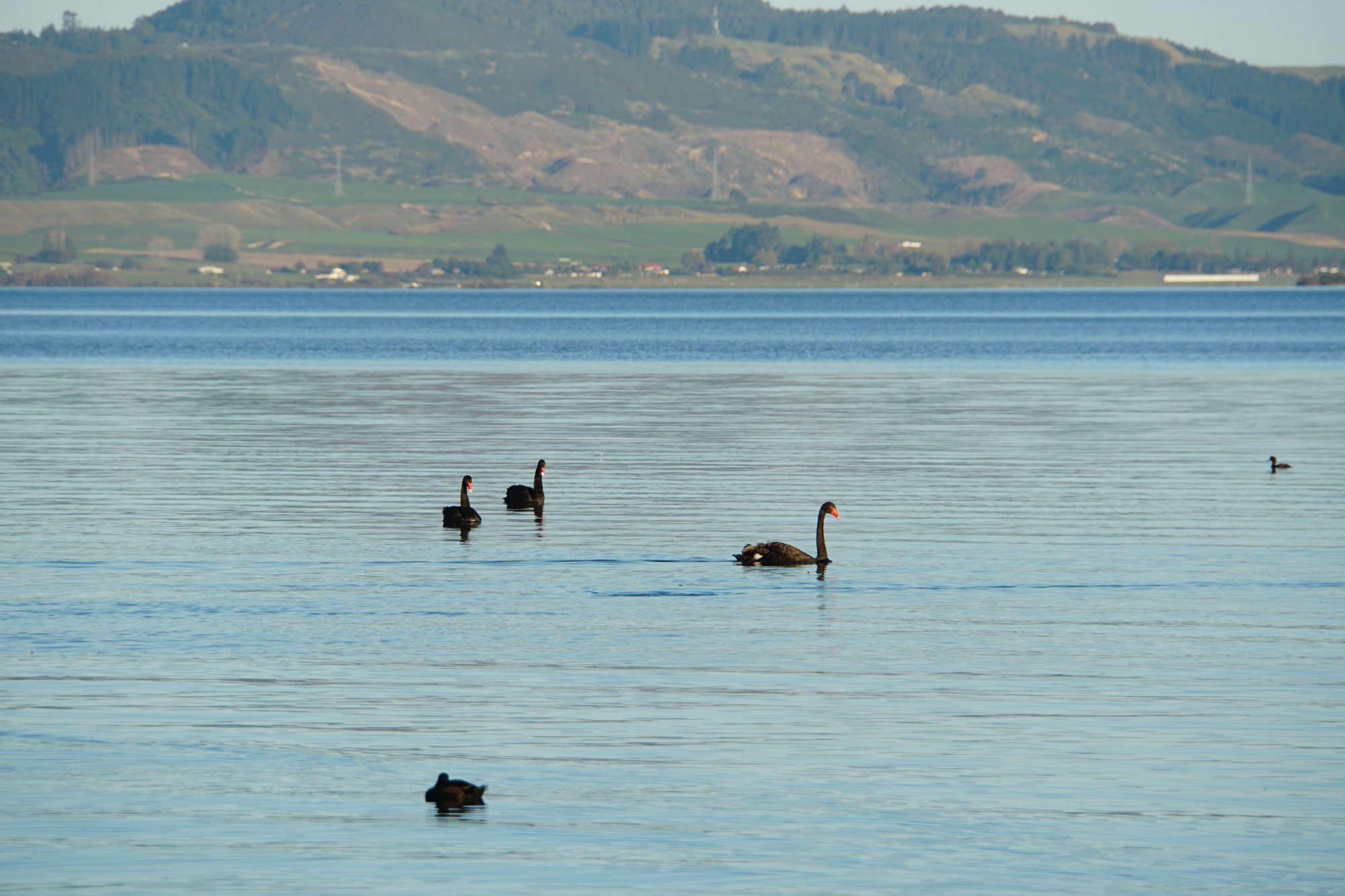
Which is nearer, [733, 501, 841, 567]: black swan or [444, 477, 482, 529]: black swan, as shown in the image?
[733, 501, 841, 567]: black swan

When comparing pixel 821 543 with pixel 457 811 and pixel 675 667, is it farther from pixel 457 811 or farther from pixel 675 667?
pixel 457 811

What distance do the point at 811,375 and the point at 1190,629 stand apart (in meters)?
67.7

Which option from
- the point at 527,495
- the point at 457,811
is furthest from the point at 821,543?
the point at 457,811

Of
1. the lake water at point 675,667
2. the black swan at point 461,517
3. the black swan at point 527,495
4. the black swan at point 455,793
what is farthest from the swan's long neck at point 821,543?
the black swan at point 455,793

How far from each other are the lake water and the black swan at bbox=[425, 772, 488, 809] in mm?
120

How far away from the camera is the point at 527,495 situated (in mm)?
35594

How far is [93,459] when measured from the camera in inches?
1795

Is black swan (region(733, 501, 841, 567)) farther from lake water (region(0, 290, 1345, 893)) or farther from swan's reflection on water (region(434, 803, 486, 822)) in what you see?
swan's reflection on water (region(434, 803, 486, 822))

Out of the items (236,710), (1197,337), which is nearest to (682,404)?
(236,710)

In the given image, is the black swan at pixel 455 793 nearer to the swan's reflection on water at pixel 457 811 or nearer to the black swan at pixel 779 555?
the swan's reflection on water at pixel 457 811

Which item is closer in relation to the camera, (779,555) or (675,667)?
(675,667)

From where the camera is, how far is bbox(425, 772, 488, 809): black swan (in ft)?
47.8

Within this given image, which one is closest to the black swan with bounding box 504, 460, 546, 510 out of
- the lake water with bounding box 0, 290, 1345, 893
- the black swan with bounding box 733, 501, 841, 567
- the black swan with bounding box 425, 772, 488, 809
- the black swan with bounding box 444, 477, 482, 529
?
the lake water with bounding box 0, 290, 1345, 893

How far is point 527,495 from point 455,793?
69.4 ft
